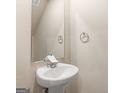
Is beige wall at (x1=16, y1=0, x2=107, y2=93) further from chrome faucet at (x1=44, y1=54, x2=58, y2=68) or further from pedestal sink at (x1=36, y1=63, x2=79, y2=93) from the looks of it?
chrome faucet at (x1=44, y1=54, x2=58, y2=68)

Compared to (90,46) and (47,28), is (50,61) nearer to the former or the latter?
(47,28)

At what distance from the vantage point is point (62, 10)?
235 cm

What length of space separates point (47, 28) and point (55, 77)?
0.59 metres

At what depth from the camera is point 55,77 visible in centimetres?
206

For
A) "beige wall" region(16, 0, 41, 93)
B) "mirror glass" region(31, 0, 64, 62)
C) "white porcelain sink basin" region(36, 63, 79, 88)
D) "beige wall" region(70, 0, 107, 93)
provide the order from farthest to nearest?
→ "beige wall" region(70, 0, 107, 93) < "mirror glass" region(31, 0, 64, 62) < "beige wall" region(16, 0, 41, 93) < "white porcelain sink basin" region(36, 63, 79, 88)

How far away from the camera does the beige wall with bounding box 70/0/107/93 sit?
236 cm

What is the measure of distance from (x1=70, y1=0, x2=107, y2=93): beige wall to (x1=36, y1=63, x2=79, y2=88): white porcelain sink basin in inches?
16.0

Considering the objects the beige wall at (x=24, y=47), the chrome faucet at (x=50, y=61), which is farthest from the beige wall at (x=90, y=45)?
the beige wall at (x=24, y=47)

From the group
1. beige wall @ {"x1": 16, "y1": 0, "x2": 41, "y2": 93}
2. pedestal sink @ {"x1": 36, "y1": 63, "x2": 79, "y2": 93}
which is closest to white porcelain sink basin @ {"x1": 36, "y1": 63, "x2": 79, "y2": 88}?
pedestal sink @ {"x1": 36, "y1": 63, "x2": 79, "y2": 93}

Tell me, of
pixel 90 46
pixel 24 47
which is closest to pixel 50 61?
pixel 24 47

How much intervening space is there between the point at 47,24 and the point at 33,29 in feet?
0.73
